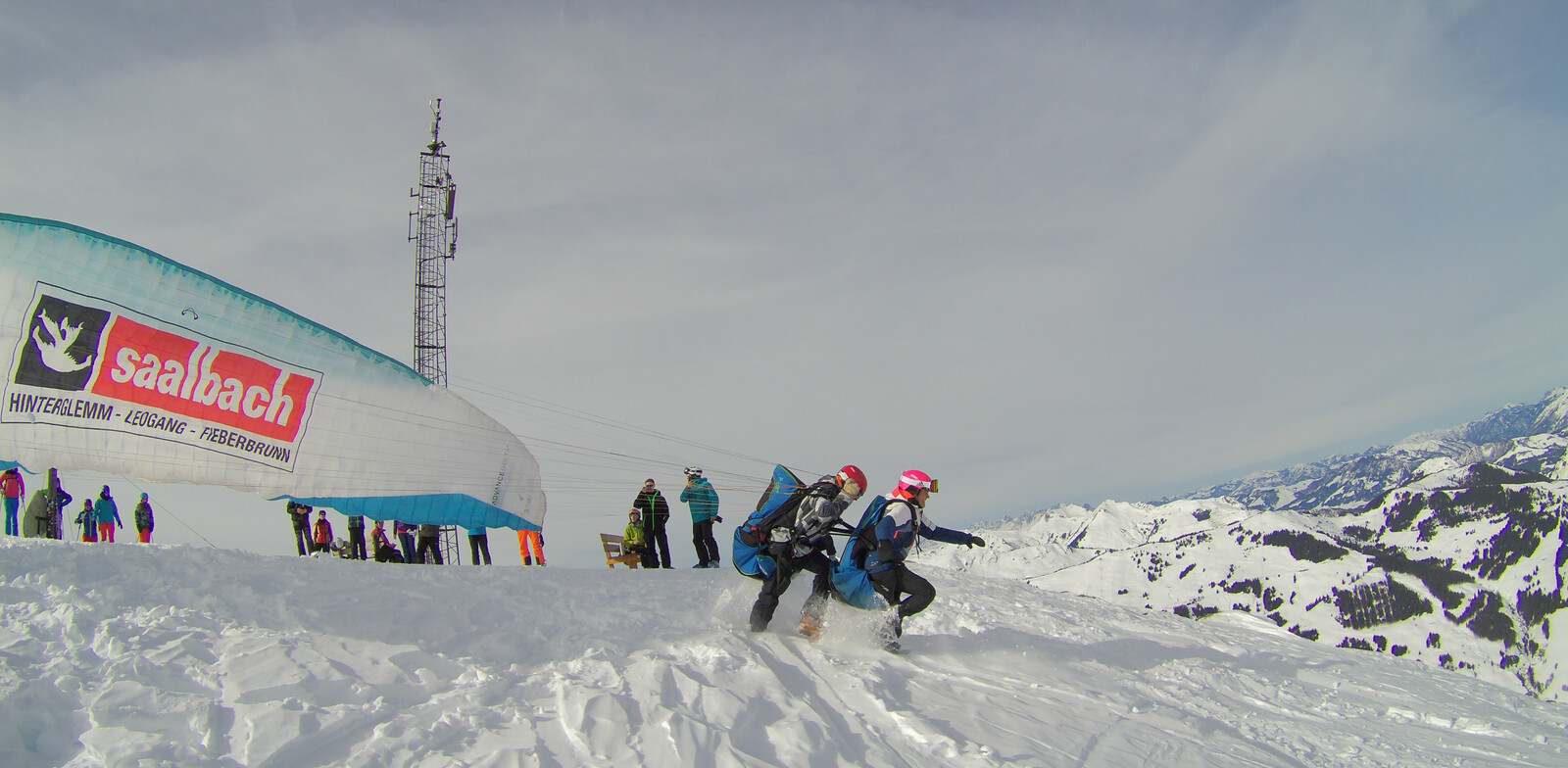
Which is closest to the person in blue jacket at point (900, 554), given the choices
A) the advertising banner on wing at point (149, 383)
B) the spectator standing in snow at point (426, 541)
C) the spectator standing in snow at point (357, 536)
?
the advertising banner on wing at point (149, 383)

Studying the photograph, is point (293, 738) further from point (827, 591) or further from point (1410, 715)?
point (1410, 715)

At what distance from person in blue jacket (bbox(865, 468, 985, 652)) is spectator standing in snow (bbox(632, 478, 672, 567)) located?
828 cm

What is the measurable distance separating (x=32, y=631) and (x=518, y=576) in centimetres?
543

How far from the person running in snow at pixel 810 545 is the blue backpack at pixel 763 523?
9 cm

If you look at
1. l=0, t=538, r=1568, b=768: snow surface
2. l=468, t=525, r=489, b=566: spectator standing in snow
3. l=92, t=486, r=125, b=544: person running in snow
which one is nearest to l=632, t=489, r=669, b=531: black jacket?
l=468, t=525, r=489, b=566: spectator standing in snow

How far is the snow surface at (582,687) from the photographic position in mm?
5168

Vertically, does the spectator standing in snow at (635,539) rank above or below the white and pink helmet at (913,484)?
below

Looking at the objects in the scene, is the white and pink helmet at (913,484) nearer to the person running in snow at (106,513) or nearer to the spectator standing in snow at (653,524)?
the spectator standing in snow at (653,524)

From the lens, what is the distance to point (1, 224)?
37.8ft

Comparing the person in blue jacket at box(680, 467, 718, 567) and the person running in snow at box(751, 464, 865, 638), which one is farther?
the person in blue jacket at box(680, 467, 718, 567)

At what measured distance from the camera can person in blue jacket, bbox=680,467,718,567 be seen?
16.1 m

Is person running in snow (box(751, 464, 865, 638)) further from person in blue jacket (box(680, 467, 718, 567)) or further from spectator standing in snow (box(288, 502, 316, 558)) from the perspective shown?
spectator standing in snow (box(288, 502, 316, 558))

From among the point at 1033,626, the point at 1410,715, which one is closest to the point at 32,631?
the point at 1033,626

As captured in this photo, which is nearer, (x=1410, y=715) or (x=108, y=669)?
(x=108, y=669)
